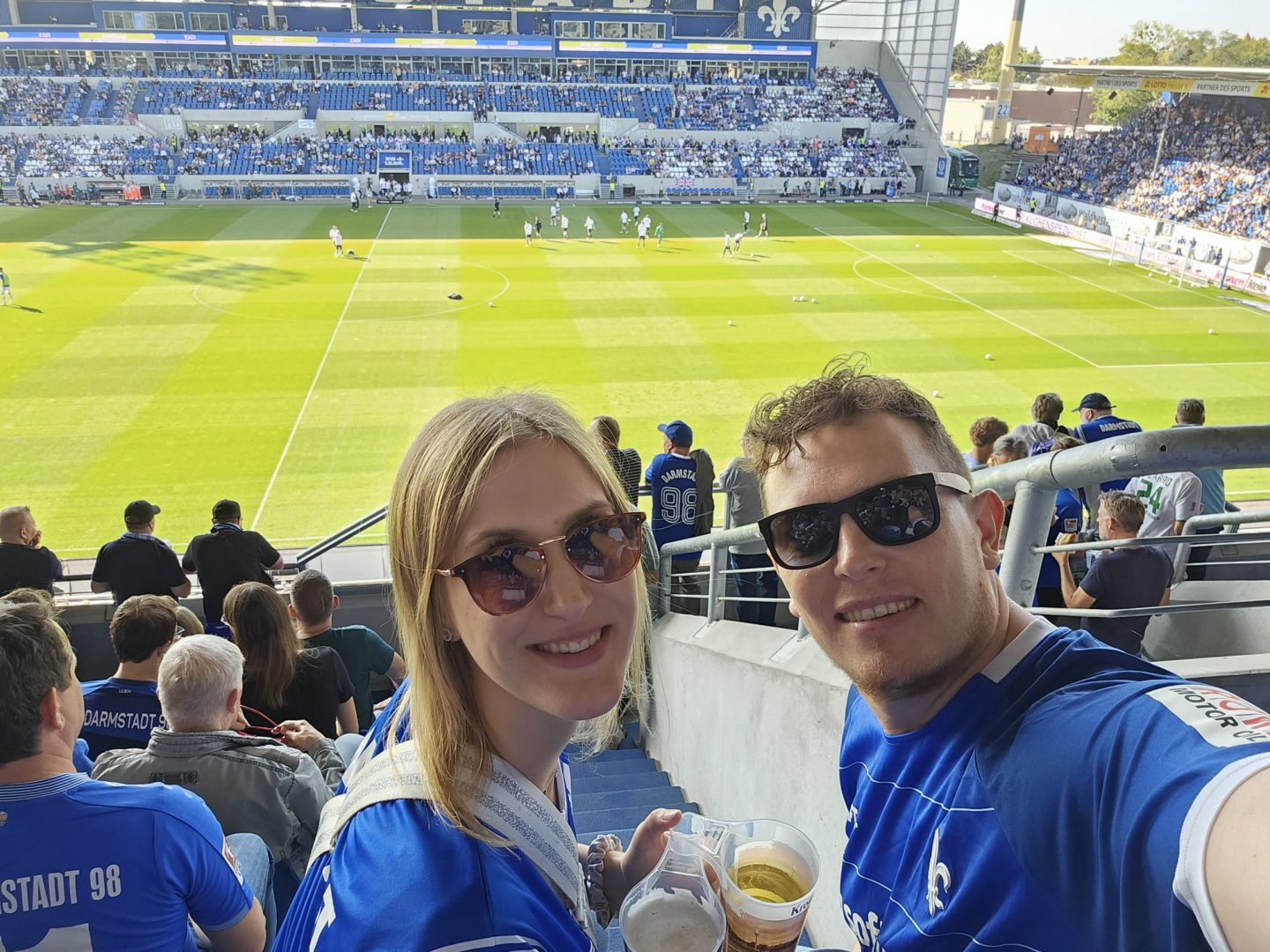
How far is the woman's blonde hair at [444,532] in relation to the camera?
152 centimetres

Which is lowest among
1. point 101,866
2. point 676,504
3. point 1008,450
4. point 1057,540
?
point 676,504

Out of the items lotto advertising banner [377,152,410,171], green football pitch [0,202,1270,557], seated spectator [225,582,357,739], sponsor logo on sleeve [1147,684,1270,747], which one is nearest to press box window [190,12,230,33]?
lotto advertising banner [377,152,410,171]

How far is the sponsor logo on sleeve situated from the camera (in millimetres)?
1197

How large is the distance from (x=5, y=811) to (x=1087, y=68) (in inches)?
2016

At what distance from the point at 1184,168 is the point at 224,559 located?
4784 centimetres

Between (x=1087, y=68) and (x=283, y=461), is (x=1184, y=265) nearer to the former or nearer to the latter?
(x=1087, y=68)

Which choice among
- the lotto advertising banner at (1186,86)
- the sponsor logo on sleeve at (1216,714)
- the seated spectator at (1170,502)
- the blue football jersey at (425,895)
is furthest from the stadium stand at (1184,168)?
the blue football jersey at (425,895)

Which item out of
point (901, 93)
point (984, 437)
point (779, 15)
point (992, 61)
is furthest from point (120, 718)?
point (992, 61)

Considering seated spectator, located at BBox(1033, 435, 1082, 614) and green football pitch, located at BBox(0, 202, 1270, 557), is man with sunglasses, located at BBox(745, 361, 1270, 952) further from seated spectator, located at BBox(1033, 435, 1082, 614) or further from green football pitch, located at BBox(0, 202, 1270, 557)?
green football pitch, located at BBox(0, 202, 1270, 557)

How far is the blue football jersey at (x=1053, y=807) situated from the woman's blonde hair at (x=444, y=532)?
73 centimetres

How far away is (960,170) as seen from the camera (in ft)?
158

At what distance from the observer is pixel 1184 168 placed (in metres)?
41.4

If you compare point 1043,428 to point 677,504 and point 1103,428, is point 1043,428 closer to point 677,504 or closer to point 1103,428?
point 1103,428

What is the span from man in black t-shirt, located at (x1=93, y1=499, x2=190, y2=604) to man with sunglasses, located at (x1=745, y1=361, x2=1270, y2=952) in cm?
672
